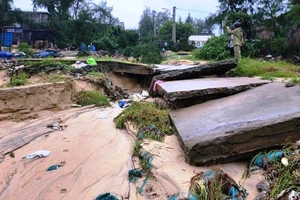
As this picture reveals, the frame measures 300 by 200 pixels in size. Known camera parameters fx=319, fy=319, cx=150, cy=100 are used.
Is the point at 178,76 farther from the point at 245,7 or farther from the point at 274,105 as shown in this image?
the point at 245,7

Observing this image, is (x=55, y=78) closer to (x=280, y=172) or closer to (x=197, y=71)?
(x=197, y=71)

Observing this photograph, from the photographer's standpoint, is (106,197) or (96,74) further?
(96,74)

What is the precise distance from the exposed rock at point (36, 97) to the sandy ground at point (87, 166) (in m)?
0.99

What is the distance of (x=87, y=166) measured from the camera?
3.71 m

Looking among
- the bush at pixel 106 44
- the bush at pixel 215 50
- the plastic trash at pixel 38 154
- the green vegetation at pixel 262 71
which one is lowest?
the plastic trash at pixel 38 154

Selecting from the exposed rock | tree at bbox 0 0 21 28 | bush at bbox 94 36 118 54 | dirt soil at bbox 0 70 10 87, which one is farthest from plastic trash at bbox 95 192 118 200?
tree at bbox 0 0 21 28

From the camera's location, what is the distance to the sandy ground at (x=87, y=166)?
9.71 feet

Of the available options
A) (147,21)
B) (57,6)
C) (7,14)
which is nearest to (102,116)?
(7,14)

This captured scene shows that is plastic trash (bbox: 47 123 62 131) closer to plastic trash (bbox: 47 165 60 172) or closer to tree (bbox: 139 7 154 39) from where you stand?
plastic trash (bbox: 47 165 60 172)

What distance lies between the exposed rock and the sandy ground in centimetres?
99

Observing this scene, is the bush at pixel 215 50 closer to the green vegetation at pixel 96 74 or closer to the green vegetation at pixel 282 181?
the green vegetation at pixel 96 74

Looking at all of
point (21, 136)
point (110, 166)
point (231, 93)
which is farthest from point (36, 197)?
point (231, 93)

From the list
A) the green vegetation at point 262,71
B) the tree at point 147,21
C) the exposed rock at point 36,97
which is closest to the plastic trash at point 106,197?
the exposed rock at point 36,97

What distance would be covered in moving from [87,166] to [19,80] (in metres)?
4.35
